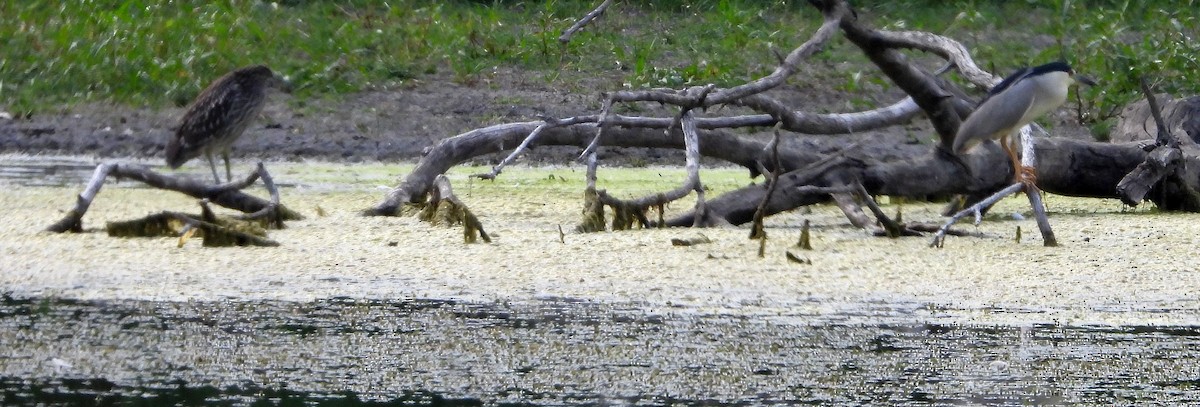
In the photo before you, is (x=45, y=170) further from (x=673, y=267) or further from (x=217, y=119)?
(x=673, y=267)

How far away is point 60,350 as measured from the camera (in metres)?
3.71

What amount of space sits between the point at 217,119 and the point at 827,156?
2.63 m

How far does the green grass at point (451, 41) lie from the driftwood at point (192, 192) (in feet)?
13.0

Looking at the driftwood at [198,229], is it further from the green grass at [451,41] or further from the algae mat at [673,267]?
the green grass at [451,41]

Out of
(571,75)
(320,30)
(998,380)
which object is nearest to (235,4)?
(320,30)

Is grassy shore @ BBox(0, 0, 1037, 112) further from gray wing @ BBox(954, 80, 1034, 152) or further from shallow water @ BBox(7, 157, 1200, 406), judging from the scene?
gray wing @ BBox(954, 80, 1034, 152)

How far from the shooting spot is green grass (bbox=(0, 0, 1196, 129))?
1026 cm

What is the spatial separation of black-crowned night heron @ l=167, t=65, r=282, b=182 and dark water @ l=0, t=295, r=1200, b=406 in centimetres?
299

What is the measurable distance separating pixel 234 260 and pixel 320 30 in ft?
20.1

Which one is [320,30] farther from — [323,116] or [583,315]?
[583,315]

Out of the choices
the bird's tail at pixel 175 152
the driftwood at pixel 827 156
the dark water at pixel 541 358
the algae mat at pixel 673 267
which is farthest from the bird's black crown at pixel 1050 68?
the bird's tail at pixel 175 152

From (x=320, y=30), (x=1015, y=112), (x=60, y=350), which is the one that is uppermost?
(x=320, y=30)

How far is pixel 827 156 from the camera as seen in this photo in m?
6.32

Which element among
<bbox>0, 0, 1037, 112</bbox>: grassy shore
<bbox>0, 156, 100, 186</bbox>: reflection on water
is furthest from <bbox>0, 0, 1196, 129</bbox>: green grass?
<bbox>0, 156, 100, 186</bbox>: reflection on water
